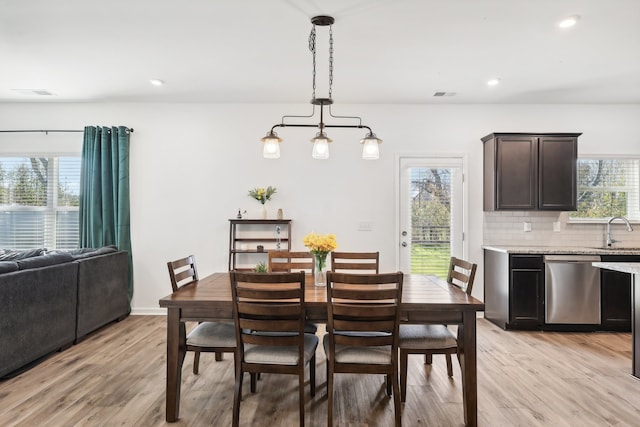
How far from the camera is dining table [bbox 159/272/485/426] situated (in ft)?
7.42

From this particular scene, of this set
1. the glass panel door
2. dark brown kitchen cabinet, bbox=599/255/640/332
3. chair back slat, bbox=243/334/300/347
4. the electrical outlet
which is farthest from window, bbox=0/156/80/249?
dark brown kitchen cabinet, bbox=599/255/640/332

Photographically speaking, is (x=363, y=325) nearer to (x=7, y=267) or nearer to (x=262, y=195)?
(x=7, y=267)

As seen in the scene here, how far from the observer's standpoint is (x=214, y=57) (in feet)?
11.8

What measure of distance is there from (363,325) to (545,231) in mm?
3850

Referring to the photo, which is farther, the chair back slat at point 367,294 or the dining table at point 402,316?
the dining table at point 402,316

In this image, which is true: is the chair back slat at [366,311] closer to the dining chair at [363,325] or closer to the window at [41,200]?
the dining chair at [363,325]

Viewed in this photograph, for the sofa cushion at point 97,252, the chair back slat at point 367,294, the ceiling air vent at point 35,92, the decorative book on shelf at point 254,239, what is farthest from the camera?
the decorative book on shelf at point 254,239

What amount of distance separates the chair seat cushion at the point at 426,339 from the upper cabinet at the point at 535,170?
2655mm

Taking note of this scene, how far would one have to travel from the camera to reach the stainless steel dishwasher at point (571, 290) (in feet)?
13.8

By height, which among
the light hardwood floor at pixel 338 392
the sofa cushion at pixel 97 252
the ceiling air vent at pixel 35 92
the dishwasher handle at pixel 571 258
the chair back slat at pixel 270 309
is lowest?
the light hardwood floor at pixel 338 392

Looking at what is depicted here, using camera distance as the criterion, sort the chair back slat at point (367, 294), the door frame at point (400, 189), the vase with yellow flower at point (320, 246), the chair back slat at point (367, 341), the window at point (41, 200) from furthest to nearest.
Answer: the window at point (41, 200), the door frame at point (400, 189), the vase with yellow flower at point (320, 246), the chair back slat at point (367, 341), the chair back slat at point (367, 294)

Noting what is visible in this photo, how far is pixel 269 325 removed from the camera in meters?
2.18

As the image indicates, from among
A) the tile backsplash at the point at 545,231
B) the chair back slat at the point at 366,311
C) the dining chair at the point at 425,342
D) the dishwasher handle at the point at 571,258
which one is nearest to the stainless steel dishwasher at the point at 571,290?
the dishwasher handle at the point at 571,258

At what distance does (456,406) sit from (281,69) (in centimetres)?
338
